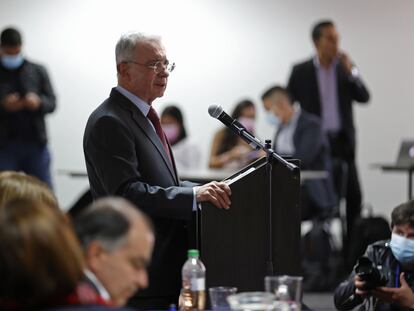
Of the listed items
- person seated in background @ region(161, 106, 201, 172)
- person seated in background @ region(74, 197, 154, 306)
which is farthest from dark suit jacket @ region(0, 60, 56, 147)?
person seated in background @ region(74, 197, 154, 306)

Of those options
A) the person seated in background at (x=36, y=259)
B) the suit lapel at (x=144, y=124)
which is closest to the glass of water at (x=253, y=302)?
the person seated in background at (x=36, y=259)

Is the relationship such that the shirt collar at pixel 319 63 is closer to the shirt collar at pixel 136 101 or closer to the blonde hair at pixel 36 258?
the shirt collar at pixel 136 101

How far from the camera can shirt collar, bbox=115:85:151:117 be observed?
329 centimetres

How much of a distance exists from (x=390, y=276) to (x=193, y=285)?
1147 mm

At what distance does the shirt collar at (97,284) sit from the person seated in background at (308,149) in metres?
4.88

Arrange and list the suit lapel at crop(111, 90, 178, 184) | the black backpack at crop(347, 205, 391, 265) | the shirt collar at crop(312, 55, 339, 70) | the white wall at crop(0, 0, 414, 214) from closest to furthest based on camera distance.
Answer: the suit lapel at crop(111, 90, 178, 184)
the black backpack at crop(347, 205, 391, 265)
the shirt collar at crop(312, 55, 339, 70)
the white wall at crop(0, 0, 414, 214)

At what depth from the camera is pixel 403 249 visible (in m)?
3.49

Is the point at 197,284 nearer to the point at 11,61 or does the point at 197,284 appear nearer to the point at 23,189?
the point at 23,189

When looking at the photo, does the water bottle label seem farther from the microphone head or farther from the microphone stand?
the microphone head

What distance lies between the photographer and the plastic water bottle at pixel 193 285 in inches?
106

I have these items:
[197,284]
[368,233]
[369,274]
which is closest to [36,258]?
[197,284]

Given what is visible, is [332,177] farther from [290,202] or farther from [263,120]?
[290,202]

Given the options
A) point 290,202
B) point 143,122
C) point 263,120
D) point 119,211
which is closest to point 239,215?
point 290,202

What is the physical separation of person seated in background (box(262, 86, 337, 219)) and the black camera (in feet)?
11.2
